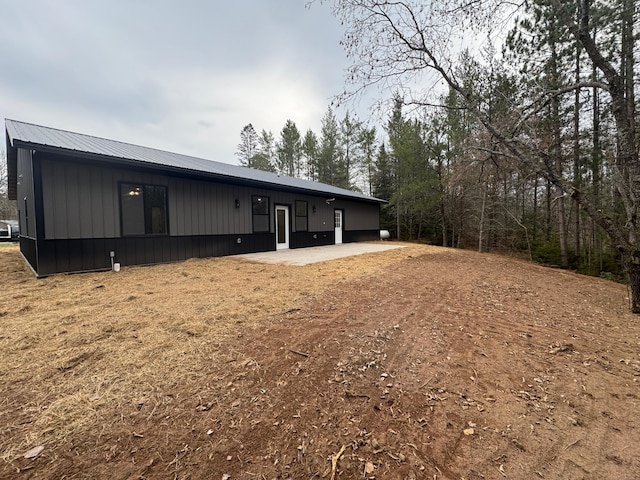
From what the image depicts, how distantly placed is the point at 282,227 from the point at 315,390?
361 inches

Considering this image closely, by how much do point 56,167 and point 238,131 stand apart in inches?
847

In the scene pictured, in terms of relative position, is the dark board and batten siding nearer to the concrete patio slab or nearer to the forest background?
the concrete patio slab

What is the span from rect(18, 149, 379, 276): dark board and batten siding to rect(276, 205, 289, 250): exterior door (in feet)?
0.95

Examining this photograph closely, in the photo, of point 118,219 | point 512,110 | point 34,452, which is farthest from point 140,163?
point 512,110

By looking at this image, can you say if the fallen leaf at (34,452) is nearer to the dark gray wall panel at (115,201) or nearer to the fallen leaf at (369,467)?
the fallen leaf at (369,467)

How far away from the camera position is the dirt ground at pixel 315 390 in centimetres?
125

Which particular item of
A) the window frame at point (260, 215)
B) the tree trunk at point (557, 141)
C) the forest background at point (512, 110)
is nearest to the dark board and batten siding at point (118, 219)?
the window frame at point (260, 215)

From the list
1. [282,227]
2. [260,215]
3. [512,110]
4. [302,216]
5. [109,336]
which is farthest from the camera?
[302,216]

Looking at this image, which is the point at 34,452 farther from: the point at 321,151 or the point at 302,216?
the point at 321,151

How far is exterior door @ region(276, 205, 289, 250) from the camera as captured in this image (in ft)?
34.2

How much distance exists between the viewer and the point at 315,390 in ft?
5.86

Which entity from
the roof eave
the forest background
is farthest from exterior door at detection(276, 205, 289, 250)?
the forest background

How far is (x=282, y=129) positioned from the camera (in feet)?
79.1

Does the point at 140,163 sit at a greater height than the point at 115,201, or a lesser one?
greater
